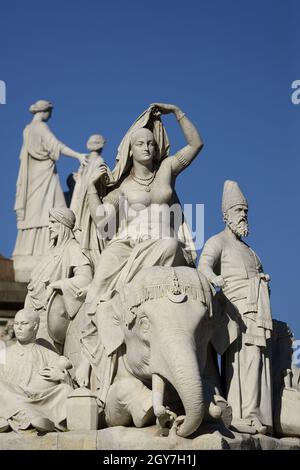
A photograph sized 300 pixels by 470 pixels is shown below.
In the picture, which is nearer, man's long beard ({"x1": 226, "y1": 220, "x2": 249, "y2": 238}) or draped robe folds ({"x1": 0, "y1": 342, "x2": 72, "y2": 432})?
draped robe folds ({"x1": 0, "y1": 342, "x2": 72, "y2": 432})

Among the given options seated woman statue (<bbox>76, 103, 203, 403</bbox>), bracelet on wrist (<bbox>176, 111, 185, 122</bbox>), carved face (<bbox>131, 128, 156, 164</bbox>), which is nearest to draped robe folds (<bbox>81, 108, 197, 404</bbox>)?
seated woman statue (<bbox>76, 103, 203, 403</bbox>)

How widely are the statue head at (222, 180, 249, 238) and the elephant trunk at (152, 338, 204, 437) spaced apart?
2.70 meters

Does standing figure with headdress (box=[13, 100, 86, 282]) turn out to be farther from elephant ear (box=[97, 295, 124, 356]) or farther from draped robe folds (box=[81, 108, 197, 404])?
elephant ear (box=[97, 295, 124, 356])

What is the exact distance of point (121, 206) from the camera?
16.2 m

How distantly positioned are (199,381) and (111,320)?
190 cm

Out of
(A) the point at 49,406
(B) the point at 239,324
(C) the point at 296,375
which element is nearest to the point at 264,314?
(B) the point at 239,324

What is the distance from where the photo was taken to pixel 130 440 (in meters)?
13.7

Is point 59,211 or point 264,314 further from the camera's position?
→ point 59,211

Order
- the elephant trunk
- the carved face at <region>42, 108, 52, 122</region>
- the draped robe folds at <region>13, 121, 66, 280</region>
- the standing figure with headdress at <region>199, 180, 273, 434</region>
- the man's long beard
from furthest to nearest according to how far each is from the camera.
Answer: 1. the carved face at <region>42, 108, 52, 122</region>
2. the draped robe folds at <region>13, 121, 66, 280</region>
3. the man's long beard
4. the standing figure with headdress at <region>199, 180, 273, 434</region>
5. the elephant trunk

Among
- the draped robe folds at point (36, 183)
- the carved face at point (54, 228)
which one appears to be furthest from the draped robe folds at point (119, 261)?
the draped robe folds at point (36, 183)

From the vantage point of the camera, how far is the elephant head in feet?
43.2

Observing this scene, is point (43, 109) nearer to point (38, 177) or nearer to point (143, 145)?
point (38, 177)
